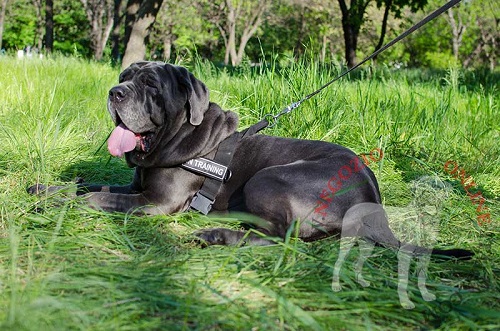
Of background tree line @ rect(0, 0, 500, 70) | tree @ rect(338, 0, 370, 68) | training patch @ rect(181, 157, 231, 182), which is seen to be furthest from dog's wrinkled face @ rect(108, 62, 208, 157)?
background tree line @ rect(0, 0, 500, 70)

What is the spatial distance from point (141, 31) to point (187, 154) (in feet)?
29.2

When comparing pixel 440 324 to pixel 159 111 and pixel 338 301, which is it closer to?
pixel 338 301

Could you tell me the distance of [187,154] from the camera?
370cm

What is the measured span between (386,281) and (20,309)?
1467mm

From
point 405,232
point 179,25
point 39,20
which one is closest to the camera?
point 405,232

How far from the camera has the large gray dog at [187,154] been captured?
11.0ft

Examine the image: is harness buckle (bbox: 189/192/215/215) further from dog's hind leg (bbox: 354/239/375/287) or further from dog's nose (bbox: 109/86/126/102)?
dog's hind leg (bbox: 354/239/375/287)

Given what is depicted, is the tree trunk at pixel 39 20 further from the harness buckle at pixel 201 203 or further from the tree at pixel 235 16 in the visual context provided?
the harness buckle at pixel 201 203

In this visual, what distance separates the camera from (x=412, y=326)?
211 centimetres

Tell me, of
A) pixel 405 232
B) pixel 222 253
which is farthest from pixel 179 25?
pixel 222 253

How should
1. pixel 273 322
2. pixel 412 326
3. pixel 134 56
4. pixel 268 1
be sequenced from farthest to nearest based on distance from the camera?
pixel 268 1 → pixel 134 56 → pixel 412 326 → pixel 273 322

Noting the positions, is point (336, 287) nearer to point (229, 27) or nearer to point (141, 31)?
point (141, 31)

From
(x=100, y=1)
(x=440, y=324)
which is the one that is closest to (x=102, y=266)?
(x=440, y=324)

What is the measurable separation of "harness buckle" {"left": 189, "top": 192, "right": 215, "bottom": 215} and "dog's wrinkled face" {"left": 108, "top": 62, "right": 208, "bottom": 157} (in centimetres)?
45
